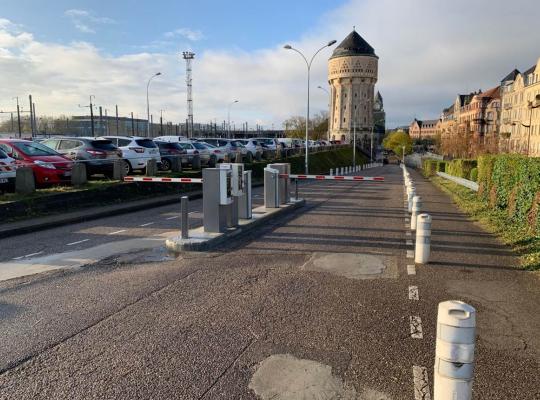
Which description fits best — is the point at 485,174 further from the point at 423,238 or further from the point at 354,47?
the point at 354,47

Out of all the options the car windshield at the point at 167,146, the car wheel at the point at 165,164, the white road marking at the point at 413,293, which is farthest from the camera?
the car windshield at the point at 167,146

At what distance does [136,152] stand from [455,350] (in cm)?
1689

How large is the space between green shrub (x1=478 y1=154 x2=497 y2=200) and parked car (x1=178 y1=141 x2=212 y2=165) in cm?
1259

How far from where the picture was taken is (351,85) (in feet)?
389

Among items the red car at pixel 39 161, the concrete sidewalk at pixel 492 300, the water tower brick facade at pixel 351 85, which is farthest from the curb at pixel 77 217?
the water tower brick facade at pixel 351 85

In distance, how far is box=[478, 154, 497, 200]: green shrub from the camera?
16.1 meters

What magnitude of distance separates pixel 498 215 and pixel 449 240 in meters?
3.98

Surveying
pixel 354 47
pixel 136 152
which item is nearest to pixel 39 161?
pixel 136 152

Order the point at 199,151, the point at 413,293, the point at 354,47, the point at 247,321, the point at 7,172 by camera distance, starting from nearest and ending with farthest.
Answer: the point at 247,321, the point at 413,293, the point at 7,172, the point at 199,151, the point at 354,47

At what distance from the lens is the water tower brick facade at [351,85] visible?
118m

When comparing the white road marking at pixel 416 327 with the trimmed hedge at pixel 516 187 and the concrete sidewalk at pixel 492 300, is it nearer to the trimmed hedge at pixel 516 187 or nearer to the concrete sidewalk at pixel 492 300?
the concrete sidewalk at pixel 492 300

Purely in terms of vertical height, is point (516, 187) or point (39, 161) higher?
point (39, 161)

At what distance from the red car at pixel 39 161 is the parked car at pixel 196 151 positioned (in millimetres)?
8227

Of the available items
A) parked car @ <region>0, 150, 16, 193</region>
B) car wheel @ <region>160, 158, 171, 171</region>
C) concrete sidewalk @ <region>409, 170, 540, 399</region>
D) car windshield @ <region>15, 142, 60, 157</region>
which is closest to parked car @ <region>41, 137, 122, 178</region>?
car windshield @ <region>15, 142, 60, 157</region>
